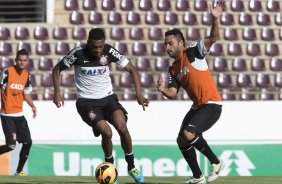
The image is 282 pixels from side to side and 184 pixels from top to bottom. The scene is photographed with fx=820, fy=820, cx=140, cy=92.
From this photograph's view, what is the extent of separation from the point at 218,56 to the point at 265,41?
61.2 inches

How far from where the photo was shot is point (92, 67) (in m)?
10.8

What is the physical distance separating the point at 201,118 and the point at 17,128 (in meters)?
5.92

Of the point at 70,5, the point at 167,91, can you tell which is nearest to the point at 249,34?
the point at 70,5

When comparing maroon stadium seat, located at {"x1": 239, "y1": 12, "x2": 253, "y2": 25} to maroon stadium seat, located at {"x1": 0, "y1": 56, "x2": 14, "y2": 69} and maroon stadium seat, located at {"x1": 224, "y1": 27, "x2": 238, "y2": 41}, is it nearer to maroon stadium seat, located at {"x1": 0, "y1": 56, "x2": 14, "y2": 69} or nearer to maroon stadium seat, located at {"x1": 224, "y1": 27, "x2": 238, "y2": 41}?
maroon stadium seat, located at {"x1": 224, "y1": 27, "x2": 238, "y2": 41}

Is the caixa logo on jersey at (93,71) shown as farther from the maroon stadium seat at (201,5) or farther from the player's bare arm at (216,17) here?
A: the maroon stadium seat at (201,5)

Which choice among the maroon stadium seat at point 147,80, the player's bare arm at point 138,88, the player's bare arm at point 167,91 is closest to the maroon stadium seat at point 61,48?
the maroon stadium seat at point 147,80

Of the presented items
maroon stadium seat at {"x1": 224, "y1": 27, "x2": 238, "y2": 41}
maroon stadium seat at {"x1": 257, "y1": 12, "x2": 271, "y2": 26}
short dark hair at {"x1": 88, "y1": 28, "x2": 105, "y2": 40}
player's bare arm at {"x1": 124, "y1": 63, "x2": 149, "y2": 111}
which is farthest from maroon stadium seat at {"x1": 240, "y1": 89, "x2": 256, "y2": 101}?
short dark hair at {"x1": 88, "y1": 28, "x2": 105, "y2": 40}

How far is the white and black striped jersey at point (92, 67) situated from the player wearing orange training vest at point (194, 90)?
91 centimetres

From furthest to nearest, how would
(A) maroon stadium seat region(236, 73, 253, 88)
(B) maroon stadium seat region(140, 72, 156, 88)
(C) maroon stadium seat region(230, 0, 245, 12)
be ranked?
(C) maroon stadium seat region(230, 0, 245, 12)
(A) maroon stadium seat region(236, 73, 253, 88)
(B) maroon stadium seat region(140, 72, 156, 88)

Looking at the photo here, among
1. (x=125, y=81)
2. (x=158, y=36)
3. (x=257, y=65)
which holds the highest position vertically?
(x=158, y=36)

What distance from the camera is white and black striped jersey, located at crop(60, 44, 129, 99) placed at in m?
10.7

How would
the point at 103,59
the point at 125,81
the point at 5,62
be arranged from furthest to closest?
1. the point at 5,62
2. the point at 125,81
3. the point at 103,59

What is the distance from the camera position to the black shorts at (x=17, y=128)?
592 inches

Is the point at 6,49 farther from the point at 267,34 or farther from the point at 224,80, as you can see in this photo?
the point at 267,34
